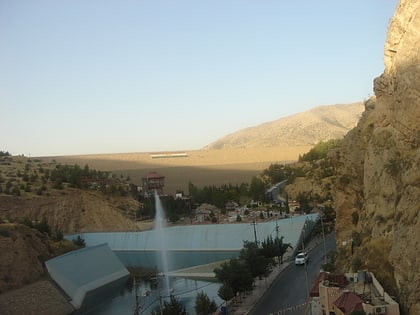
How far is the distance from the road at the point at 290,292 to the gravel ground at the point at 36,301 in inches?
587

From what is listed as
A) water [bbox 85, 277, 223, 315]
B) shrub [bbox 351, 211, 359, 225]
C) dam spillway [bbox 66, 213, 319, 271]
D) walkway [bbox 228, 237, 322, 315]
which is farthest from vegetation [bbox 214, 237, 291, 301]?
dam spillway [bbox 66, 213, 319, 271]

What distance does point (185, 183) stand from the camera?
366 feet

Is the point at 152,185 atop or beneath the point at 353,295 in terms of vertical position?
atop

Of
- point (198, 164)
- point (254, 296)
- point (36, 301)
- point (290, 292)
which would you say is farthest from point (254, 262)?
point (198, 164)

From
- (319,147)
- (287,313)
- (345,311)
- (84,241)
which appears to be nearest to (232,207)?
(84,241)

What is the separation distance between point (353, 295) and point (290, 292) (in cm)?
981

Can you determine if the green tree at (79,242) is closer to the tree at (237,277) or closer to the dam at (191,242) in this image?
the dam at (191,242)

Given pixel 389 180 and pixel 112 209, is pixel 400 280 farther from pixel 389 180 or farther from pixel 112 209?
pixel 112 209

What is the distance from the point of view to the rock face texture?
52.9 ft

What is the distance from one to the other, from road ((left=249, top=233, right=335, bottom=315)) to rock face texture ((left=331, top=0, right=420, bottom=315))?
2952 mm

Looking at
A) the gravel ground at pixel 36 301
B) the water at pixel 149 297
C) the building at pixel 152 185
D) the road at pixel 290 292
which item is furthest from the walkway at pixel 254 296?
the building at pixel 152 185

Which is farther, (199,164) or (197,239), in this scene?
(199,164)

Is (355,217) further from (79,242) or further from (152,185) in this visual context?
(152,185)

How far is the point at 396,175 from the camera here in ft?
64.2
